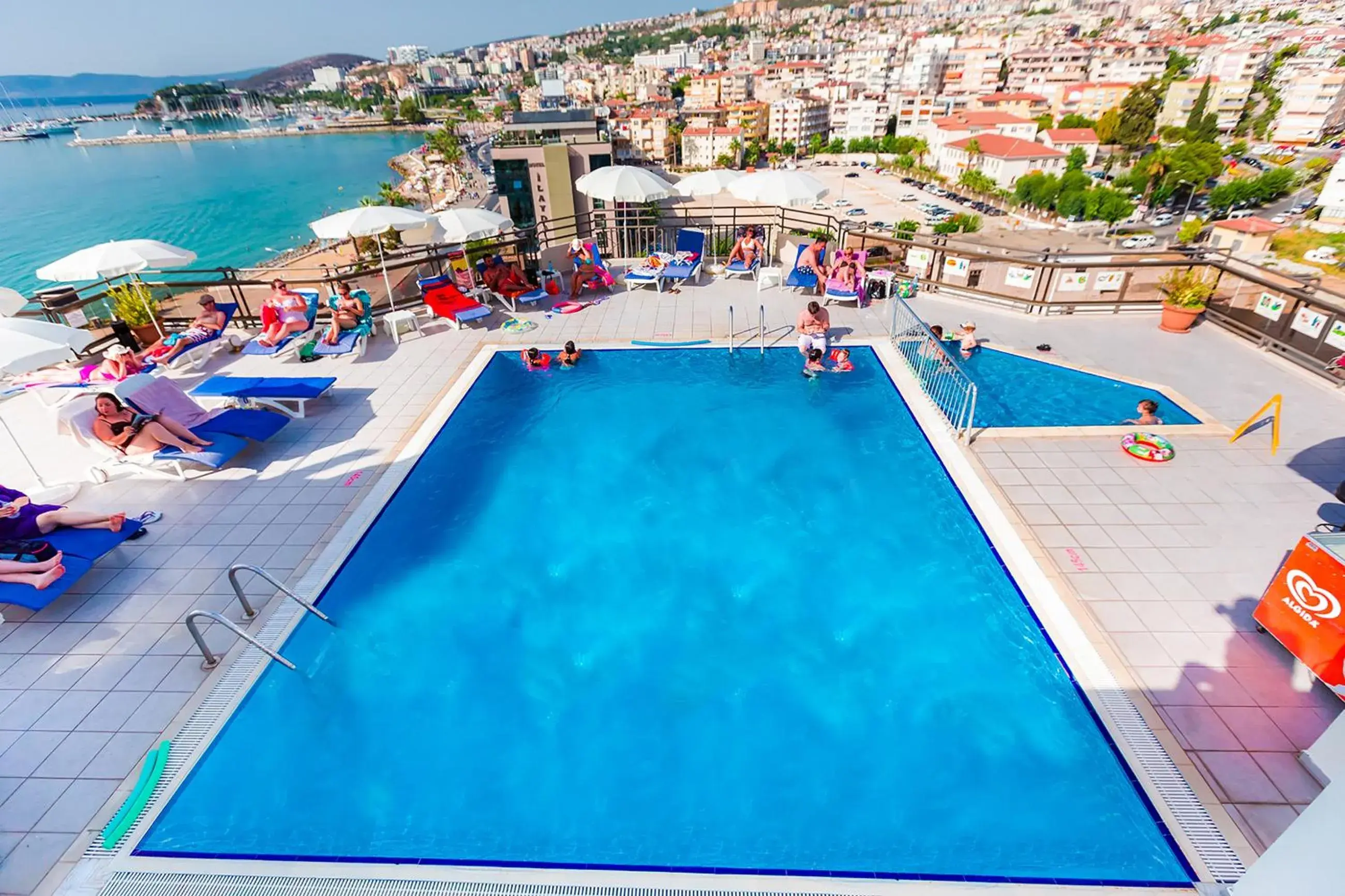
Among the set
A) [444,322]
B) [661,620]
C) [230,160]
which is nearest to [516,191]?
[444,322]

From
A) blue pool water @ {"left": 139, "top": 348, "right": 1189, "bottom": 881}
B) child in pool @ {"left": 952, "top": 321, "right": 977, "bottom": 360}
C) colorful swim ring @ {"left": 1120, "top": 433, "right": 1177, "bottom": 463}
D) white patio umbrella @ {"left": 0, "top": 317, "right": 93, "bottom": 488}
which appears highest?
white patio umbrella @ {"left": 0, "top": 317, "right": 93, "bottom": 488}

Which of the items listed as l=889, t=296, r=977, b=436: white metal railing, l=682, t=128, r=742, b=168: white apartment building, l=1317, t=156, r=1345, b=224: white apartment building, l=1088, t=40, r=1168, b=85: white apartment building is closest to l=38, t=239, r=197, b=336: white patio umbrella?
l=889, t=296, r=977, b=436: white metal railing

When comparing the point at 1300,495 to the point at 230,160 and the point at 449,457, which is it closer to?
the point at 449,457

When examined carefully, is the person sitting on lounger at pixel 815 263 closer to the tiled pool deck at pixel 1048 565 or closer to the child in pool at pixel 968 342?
the child in pool at pixel 968 342

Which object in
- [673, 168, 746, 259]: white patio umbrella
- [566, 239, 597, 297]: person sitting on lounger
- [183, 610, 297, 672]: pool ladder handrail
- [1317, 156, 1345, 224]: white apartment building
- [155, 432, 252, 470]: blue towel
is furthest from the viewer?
[1317, 156, 1345, 224]: white apartment building

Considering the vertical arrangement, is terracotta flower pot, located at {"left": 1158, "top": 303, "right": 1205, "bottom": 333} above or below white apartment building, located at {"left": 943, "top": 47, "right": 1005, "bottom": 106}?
below

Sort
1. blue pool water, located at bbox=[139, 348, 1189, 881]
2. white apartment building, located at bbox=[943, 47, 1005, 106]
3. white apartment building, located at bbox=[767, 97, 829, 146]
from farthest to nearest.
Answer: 1. white apartment building, located at bbox=[943, 47, 1005, 106]
2. white apartment building, located at bbox=[767, 97, 829, 146]
3. blue pool water, located at bbox=[139, 348, 1189, 881]

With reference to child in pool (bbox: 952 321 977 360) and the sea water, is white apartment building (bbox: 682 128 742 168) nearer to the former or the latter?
the sea water
